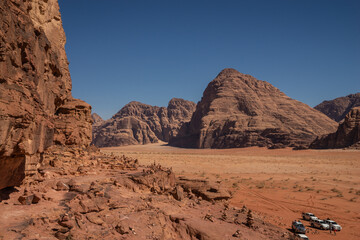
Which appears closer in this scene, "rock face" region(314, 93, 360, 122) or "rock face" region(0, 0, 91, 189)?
"rock face" region(0, 0, 91, 189)

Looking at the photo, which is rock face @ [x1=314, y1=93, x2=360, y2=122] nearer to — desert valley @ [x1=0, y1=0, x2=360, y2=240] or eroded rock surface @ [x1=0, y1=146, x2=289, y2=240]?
desert valley @ [x1=0, y1=0, x2=360, y2=240]

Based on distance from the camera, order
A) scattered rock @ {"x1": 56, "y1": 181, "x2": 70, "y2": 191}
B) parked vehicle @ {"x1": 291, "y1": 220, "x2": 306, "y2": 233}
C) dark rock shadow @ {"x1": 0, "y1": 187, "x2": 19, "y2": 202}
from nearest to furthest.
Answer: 1. dark rock shadow @ {"x1": 0, "y1": 187, "x2": 19, "y2": 202}
2. scattered rock @ {"x1": 56, "y1": 181, "x2": 70, "y2": 191}
3. parked vehicle @ {"x1": 291, "y1": 220, "x2": 306, "y2": 233}

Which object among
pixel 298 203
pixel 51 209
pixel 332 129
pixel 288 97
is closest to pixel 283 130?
pixel 332 129

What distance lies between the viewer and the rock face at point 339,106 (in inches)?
5394

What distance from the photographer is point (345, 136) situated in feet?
206

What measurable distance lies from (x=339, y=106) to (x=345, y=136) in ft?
306

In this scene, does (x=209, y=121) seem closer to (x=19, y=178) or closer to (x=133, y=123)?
(x=133, y=123)

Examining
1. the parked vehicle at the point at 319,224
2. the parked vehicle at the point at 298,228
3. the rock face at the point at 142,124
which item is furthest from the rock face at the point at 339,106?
the parked vehicle at the point at 298,228

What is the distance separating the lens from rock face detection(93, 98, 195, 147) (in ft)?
375

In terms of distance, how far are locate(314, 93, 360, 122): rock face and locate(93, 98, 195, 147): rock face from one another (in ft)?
275

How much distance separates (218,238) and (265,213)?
295 inches

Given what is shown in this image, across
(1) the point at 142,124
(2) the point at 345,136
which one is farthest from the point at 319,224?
(1) the point at 142,124

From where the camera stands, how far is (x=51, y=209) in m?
6.23

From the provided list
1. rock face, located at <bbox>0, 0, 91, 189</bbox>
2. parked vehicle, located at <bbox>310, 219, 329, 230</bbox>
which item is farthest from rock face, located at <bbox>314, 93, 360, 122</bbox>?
rock face, located at <bbox>0, 0, 91, 189</bbox>
